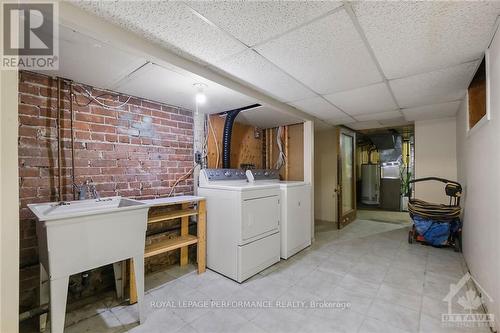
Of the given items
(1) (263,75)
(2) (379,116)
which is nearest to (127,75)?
(1) (263,75)

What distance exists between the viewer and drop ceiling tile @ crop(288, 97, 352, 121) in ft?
9.86

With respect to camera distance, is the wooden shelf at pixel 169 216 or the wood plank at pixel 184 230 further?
the wood plank at pixel 184 230

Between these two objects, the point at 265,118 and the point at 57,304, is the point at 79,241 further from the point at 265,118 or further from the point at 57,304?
the point at 265,118

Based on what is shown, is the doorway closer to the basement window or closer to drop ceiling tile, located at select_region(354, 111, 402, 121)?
drop ceiling tile, located at select_region(354, 111, 402, 121)

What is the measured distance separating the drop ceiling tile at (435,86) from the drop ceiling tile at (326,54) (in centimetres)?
41

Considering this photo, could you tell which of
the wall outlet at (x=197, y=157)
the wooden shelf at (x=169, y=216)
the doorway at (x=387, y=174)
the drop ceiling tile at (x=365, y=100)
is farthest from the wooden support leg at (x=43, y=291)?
the doorway at (x=387, y=174)

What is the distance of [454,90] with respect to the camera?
2607 mm

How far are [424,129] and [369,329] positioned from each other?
4.02 metres

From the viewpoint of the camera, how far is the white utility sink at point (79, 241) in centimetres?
142

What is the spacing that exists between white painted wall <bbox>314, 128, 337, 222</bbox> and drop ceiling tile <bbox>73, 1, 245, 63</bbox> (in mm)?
3838

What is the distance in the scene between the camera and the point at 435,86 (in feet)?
8.11

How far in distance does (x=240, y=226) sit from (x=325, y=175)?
3.45m

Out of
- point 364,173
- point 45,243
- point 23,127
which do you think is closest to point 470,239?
point 45,243

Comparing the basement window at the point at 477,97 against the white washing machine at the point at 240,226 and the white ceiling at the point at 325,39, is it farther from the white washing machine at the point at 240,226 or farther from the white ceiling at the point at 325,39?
the white washing machine at the point at 240,226
